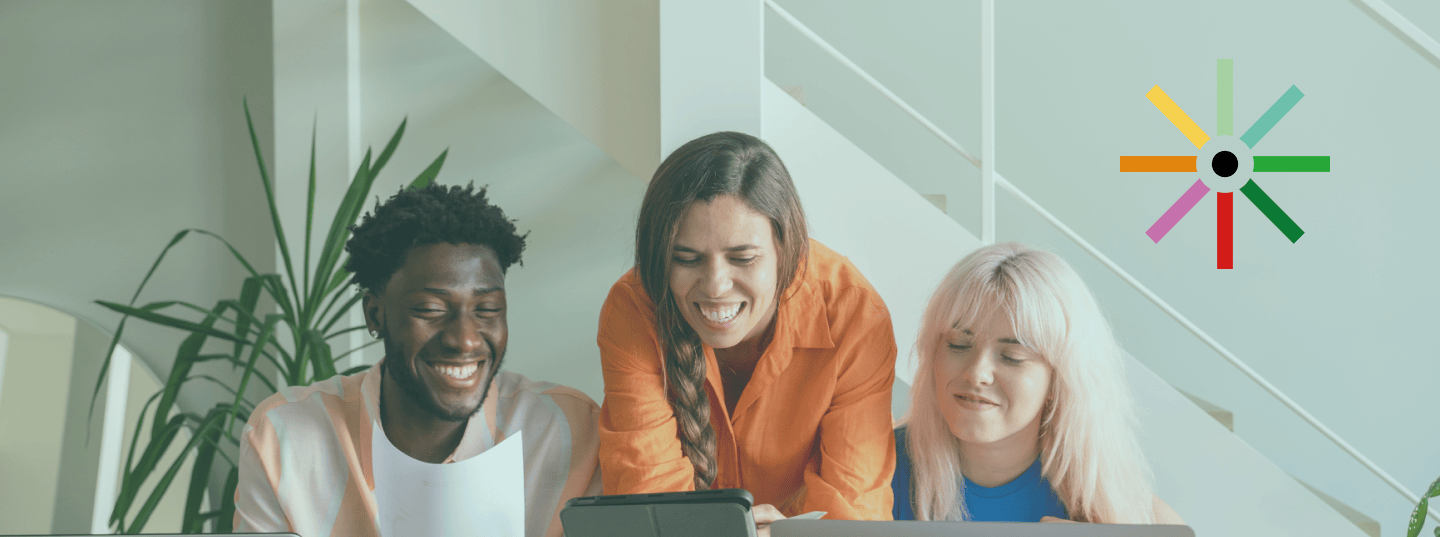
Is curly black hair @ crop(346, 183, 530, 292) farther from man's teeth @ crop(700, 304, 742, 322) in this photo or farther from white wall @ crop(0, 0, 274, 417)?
white wall @ crop(0, 0, 274, 417)

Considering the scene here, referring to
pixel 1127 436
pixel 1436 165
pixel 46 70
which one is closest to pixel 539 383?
pixel 1127 436

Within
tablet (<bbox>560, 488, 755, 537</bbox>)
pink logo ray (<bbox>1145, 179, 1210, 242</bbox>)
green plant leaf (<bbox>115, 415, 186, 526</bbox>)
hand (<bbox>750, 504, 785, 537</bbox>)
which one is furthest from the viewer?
pink logo ray (<bbox>1145, 179, 1210, 242</bbox>)

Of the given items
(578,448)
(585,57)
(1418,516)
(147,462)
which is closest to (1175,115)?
(1418,516)

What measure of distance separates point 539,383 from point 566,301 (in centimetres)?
132

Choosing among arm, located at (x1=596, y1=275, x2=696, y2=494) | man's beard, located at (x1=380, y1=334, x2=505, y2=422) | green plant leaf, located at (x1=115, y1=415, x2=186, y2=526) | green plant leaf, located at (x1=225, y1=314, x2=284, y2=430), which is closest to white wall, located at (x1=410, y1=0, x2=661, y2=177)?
arm, located at (x1=596, y1=275, x2=696, y2=494)

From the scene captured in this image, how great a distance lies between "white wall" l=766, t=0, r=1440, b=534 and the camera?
10.4 ft

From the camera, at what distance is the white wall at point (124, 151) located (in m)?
3.16

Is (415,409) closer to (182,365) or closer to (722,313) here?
(722,313)

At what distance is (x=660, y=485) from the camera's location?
1.60 meters

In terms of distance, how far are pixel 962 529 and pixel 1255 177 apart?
9.60 ft

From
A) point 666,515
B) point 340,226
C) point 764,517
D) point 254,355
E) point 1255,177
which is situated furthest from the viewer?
point 1255,177

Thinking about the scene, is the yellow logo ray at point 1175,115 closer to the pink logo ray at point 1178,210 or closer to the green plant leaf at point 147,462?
the pink logo ray at point 1178,210

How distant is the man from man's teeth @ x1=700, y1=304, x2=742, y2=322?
1.11 feet

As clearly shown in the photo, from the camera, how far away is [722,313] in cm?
165
